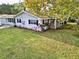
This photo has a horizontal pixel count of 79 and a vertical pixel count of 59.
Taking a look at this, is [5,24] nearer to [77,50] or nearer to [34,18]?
[34,18]

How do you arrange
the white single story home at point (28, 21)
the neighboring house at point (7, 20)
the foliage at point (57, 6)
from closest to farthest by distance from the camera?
1. the foliage at point (57, 6)
2. the white single story home at point (28, 21)
3. the neighboring house at point (7, 20)

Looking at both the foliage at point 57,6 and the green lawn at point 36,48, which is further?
the foliage at point 57,6

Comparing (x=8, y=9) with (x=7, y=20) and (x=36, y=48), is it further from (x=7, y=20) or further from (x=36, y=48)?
(x=36, y=48)

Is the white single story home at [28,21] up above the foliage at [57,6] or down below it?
below

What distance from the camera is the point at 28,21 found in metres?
39.7

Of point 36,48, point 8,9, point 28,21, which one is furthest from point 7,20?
point 8,9

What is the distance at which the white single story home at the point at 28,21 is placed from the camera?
3843 cm

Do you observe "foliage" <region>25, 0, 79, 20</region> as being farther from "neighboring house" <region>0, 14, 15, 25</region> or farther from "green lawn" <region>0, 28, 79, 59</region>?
"green lawn" <region>0, 28, 79, 59</region>

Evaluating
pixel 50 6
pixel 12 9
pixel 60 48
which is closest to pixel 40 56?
pixel 60 48

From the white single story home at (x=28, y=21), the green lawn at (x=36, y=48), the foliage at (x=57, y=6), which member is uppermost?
the foliage at (x=57, y=6)

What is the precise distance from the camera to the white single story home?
126 feet

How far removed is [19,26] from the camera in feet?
133

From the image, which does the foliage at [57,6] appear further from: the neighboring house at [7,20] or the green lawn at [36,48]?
the green lawn at [36,48]

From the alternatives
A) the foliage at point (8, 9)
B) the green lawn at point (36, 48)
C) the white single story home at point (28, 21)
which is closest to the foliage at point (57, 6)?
the white single story home at point (28, 21)
